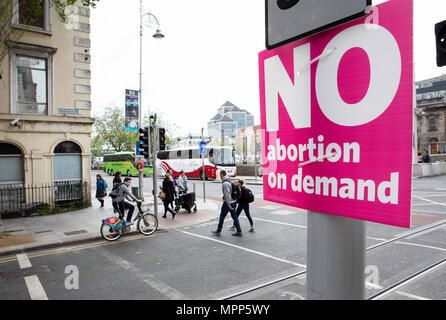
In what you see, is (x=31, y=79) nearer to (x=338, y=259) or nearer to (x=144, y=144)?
(x=144, y=144)

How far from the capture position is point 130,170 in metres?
41.8

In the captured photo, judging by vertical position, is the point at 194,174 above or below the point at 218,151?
below

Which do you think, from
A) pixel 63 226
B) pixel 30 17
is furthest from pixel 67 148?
pixel 30 17

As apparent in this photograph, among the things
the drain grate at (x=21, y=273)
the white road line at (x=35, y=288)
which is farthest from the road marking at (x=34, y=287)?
the drain grate at (x=21, y=273)

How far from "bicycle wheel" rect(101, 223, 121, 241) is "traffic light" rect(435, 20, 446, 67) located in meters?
8.66

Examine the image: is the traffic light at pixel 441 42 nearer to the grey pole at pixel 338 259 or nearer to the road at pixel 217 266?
the grey pole at pixel 338 259

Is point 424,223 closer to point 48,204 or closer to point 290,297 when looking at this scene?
point 290,297

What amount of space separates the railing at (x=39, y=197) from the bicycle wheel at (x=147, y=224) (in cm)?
653

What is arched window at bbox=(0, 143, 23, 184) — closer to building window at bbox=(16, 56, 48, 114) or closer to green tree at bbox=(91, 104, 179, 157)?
building window at bbox=(16, 56, 48, 114)

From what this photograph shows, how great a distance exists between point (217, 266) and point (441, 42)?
210 inches

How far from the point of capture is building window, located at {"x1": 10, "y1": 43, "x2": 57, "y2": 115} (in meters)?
13.4

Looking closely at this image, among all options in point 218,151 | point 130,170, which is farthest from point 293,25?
point 130,170

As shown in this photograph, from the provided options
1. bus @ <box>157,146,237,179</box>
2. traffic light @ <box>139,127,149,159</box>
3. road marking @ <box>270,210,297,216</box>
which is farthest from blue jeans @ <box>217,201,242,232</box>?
bus @ <box>157,146,237,179</box>
